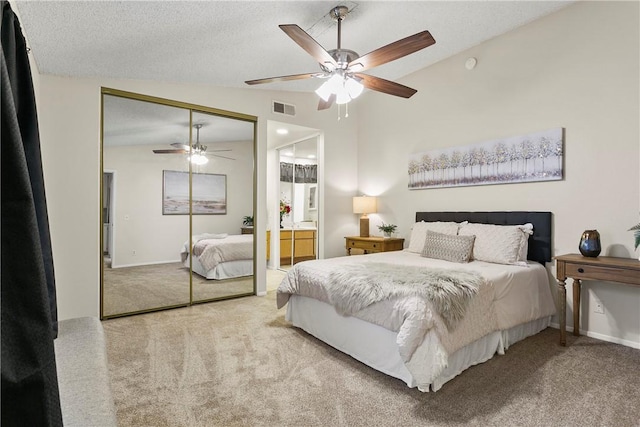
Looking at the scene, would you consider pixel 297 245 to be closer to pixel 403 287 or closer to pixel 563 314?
pixel 403 287

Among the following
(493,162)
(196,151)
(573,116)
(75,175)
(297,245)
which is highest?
(573,116)

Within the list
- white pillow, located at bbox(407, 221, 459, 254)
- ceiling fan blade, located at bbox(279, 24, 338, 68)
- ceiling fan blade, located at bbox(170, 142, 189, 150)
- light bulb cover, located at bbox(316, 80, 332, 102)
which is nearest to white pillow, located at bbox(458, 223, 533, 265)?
white pillow, located at bbox(407, 221, 459, 254)

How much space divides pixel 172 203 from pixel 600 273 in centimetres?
412

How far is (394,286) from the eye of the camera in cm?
231

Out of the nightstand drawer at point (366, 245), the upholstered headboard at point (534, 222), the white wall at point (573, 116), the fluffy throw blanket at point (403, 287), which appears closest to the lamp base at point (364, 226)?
the nightstand drawer at point (366, 245)

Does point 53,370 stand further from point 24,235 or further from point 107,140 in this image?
point 107,140

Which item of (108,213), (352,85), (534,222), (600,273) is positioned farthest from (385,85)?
(108,213)

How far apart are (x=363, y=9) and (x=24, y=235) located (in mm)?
2922

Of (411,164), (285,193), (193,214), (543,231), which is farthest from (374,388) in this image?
(285,193)

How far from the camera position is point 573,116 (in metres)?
3.17

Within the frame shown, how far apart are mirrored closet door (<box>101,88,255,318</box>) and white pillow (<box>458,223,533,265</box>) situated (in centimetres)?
272

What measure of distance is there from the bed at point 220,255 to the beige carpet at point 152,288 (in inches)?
3.8

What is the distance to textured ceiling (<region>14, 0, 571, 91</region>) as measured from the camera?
2357mm

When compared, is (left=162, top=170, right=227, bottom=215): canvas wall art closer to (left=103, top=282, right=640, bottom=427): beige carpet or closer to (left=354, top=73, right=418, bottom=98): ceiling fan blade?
(left=103, top=282, right=640, bottom=427): beige carpet
